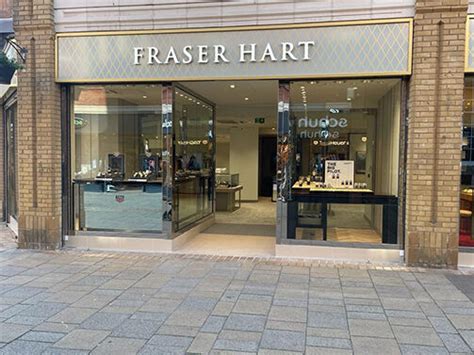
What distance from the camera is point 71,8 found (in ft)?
21.7

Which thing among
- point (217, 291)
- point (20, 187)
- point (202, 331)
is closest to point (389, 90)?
point (217, 291)

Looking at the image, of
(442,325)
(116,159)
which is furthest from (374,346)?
(116,159)

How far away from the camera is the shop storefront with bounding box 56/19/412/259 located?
603cm

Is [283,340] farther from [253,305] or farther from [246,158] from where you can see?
[246,158]

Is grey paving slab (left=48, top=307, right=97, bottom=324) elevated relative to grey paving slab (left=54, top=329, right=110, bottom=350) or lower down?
elevated

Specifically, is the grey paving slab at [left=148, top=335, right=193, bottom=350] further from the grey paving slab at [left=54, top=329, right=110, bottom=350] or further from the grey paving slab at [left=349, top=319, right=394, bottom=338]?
the grey paving slab at [left=349, top=319, right=394, bottom=338]

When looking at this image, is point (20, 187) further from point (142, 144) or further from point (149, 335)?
point (149, 335)

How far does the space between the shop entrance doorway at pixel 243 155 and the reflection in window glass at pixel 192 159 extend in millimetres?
345

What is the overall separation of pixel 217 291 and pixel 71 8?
5037mm

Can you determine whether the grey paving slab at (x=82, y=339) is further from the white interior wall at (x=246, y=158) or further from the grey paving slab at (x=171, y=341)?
Result: the white interior wall at (x=246, y=158)

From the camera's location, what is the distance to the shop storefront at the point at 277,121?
6.03 metres

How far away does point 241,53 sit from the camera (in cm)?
618

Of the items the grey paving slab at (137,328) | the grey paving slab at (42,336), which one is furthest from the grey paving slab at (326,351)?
the grey paving slab at (42,336)

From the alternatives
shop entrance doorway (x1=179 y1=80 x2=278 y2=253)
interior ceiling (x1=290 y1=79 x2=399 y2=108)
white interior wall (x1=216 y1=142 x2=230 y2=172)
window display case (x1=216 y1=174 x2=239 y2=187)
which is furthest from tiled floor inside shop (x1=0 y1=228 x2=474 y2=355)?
white interior wall (x1=216 y1=142 x2=230 y2=172)
